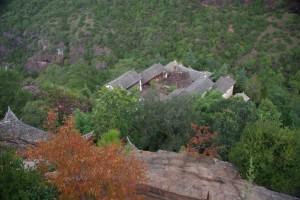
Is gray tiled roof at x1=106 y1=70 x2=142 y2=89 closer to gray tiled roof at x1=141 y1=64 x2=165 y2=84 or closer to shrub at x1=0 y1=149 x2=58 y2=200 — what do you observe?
gray tiled roof at x1=141 y1=64 x2=165 y2=84

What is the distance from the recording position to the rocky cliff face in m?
12.3

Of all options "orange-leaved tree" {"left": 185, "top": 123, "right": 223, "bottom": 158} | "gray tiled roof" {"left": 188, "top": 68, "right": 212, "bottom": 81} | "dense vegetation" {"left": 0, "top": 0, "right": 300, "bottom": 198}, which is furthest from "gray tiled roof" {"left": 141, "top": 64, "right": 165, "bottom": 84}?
"orange-leaved tree" {"left": 185, "top": 123, "right": 223, "bottom": 158}

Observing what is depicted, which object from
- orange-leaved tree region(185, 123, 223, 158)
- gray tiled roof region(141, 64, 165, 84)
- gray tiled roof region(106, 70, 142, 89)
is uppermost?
orange-leaved tree region(185, 123, 223, 158)

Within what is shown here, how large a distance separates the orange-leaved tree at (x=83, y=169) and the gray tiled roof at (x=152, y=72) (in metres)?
26.1

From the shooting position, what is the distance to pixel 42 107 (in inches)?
904

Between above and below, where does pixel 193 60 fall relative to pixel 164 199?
below

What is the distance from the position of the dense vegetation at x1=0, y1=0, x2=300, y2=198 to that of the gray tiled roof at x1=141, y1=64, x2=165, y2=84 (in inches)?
Answer: 126

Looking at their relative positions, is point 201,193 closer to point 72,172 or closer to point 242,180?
point 242,180

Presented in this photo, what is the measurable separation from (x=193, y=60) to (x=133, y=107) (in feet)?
71.2

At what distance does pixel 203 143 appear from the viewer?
17.2m

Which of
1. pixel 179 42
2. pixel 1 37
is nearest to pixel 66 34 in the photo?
pixel 1 37

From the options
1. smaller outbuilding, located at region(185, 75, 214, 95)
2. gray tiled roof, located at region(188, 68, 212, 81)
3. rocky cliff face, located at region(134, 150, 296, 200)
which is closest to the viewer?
rocky cliff face, located at region(134, 150, 296, 200)

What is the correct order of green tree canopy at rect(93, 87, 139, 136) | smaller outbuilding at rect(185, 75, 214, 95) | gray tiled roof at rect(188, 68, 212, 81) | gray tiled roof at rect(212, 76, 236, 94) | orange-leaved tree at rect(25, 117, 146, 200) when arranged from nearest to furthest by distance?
orange-leaved tree at rect(25, 117, 146, 200)
green tree canopy at rect(93, 87, 139, 136)
smaller outbuilding at rect(185, 75, 214, 95)
gray tiled roof at rect(212, 76, 236, 94)
gray tiled roof at rect(188, 68, 212, 81)

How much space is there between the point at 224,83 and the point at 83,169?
24.5 metres
